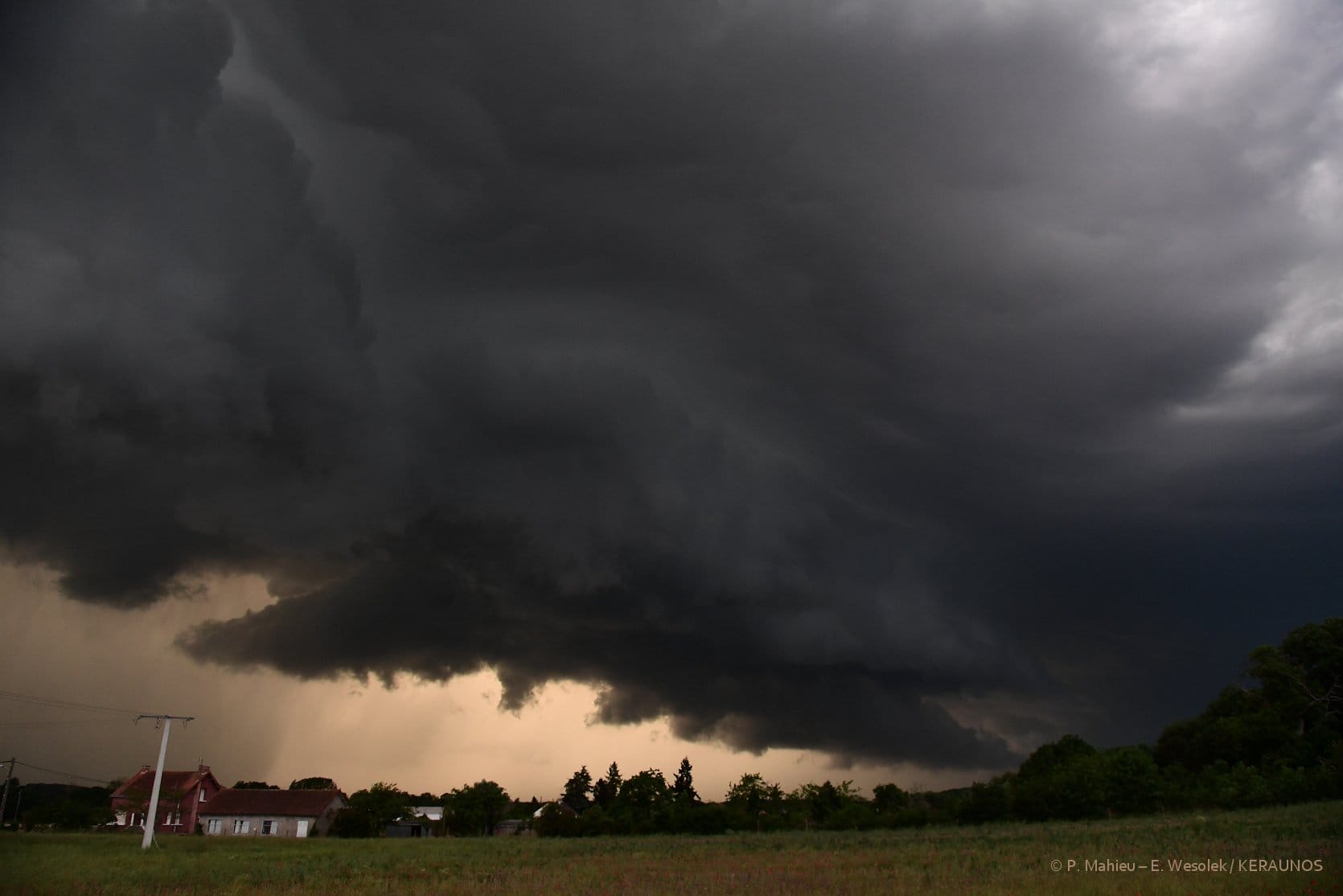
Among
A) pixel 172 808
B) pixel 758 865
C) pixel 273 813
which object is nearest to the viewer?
pixel 758 865

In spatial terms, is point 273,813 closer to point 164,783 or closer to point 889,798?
point 164,783

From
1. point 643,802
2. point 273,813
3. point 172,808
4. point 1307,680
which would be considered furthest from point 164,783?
point 1307,680

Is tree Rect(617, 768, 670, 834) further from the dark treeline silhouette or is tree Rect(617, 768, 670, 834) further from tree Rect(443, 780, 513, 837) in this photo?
tree Rect(443, 780, 513, 837)

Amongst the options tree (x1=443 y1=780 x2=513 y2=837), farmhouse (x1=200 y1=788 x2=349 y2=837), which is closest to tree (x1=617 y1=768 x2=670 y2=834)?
tree (x1=443 y1=780 x2=513 y2=837)

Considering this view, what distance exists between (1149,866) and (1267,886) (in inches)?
326

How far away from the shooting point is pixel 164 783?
119062mm

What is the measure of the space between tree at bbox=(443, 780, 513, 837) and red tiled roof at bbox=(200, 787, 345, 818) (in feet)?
49.9

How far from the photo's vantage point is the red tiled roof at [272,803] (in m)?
115

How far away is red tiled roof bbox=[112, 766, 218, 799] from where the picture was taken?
113 meters

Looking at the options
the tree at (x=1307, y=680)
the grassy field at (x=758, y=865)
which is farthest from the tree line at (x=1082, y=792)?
the grassy field at (x=758, y=865)

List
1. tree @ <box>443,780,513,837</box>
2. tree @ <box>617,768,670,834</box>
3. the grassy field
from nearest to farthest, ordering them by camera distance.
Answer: the grassy field → tree @ <box>617,768,670,834</box> → tree @ <box>443,780,513,837</box>

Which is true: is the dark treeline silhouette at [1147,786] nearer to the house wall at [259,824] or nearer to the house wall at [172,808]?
the house wall at [259,824]

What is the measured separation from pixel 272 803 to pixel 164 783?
15.4m

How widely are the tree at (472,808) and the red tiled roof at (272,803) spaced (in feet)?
49.9
